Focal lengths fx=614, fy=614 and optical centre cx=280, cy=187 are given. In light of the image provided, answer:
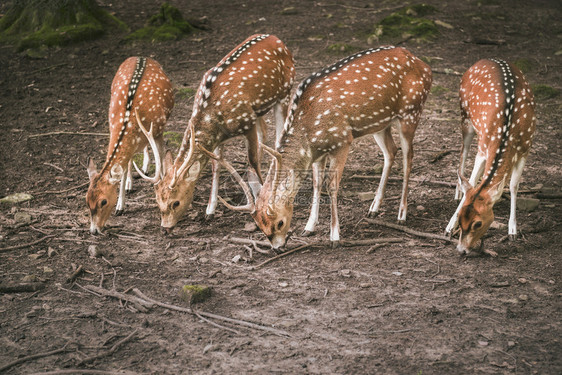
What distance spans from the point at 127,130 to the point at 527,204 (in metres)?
4.05

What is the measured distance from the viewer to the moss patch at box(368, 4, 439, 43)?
11344mm

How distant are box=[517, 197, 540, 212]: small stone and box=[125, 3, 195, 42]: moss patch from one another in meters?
7.97

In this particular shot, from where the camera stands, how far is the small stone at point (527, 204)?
6109 mm

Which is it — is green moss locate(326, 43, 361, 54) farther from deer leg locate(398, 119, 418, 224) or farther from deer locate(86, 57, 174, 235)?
deer leg locate(398, 119, 418, 224)

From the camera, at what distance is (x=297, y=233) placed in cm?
597

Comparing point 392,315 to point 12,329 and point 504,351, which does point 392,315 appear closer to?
point 504,351

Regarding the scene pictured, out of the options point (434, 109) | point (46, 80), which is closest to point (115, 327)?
point (434, 109)

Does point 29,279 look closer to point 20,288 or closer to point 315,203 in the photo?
point 20,288

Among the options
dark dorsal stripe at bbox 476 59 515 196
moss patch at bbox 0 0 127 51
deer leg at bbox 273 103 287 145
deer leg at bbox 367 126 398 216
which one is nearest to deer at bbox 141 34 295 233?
deer leg at bbox 273 103 287 145

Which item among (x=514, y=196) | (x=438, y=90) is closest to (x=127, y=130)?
(x=514, y=196)

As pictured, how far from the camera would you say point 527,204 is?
612 cm

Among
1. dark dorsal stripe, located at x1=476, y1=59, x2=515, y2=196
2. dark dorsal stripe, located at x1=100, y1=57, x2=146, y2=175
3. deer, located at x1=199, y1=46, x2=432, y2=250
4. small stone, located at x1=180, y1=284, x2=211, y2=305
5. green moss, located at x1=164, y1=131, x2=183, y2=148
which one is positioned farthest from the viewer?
green moss, located at x1=164, y1=131, x2=183, y2=148

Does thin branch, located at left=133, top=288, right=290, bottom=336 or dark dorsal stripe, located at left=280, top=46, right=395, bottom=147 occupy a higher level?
dark dorsal stripe, located at left=280, top=46, right=395, bottom=147

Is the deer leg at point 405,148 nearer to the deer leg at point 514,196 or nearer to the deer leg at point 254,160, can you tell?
the deer leg at point 514,196
